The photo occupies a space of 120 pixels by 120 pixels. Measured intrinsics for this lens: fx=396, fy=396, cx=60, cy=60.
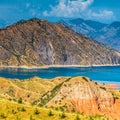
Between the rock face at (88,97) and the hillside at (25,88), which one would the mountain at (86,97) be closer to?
the rock face at (88,97)

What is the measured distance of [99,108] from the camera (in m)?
115

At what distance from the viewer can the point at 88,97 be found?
375 feet

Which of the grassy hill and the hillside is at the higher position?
the hillside

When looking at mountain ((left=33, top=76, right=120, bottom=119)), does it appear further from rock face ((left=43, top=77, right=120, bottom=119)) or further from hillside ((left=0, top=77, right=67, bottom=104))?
hillside ((left=0, top=77, right=67, bottom=104))

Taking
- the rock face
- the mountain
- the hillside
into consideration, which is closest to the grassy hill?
the mountain

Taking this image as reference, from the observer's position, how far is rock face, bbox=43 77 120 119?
107750mm

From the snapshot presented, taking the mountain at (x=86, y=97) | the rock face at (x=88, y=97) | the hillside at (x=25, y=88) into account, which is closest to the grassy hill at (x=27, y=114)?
the mountain at (x=86, y=97)

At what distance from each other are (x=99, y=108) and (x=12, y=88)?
43.4 metres

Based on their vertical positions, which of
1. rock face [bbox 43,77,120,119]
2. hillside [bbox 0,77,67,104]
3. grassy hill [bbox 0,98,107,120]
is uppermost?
hillside [bbox 0,77,67,104]

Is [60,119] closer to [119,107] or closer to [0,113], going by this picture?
[0,113]

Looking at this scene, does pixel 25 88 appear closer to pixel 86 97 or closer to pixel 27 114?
pixel 86 97

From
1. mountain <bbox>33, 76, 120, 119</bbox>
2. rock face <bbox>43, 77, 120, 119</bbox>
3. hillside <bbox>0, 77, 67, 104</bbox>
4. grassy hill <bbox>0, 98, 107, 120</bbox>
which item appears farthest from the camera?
hillside <bbox>0, 77, 67, 104</bbox>

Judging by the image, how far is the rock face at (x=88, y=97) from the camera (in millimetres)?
107750

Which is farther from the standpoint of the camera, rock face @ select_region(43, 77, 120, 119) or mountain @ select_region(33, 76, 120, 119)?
rock face @ select_region(43, 77, 120, 119)
